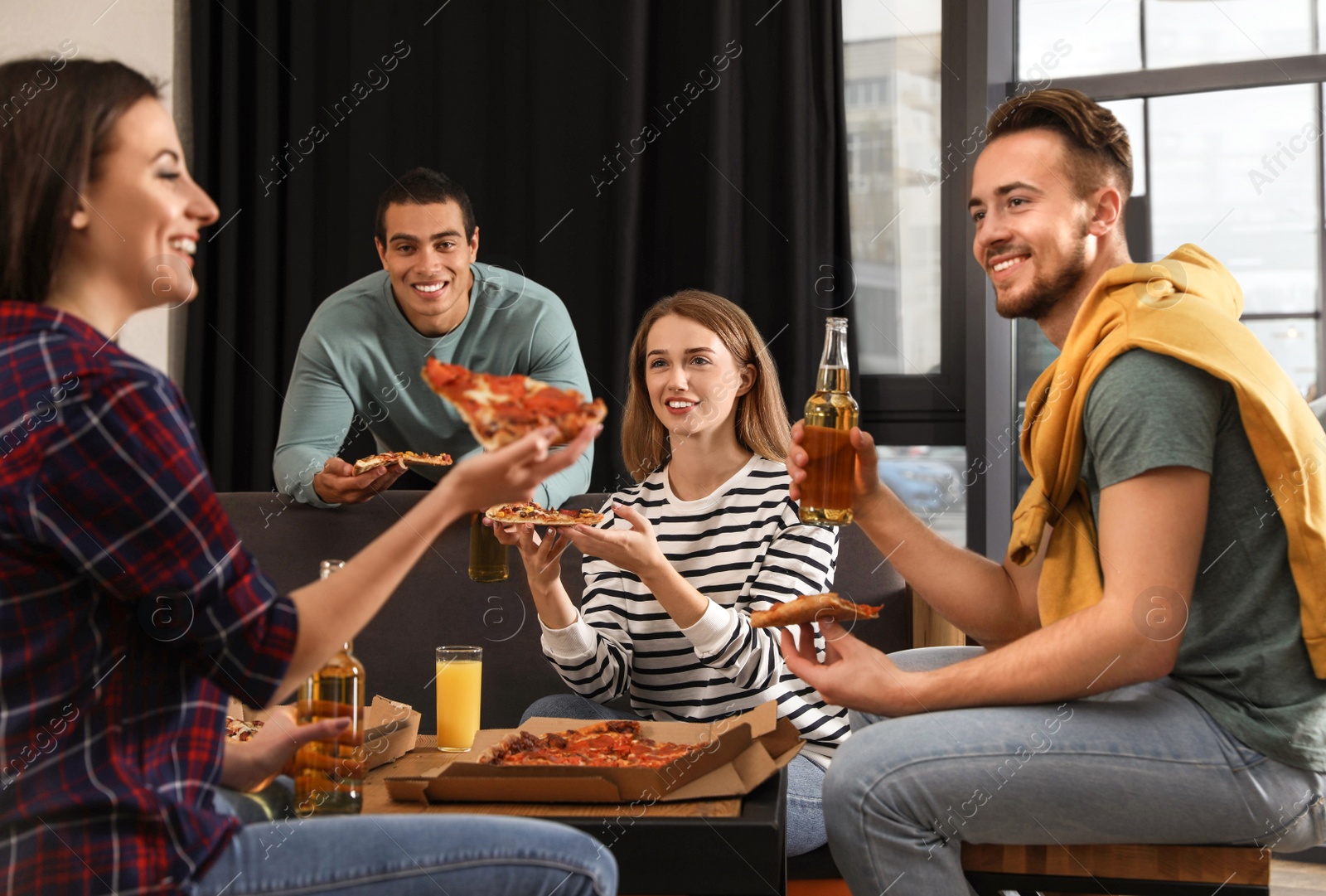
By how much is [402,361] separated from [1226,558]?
2.32 m

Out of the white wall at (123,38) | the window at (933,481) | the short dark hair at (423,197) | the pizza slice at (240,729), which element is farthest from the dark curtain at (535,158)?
the pizza slice at (240,729)

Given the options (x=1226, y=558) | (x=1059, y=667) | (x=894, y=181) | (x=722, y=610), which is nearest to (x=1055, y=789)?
(x=1059, y=667)

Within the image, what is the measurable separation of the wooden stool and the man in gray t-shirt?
0.09 ft

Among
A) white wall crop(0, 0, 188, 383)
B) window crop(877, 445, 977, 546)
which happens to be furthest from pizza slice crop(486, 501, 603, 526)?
white wall crop(0, 0, 188, 383)

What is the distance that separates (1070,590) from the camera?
1.50m

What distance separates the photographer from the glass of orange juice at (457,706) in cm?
175

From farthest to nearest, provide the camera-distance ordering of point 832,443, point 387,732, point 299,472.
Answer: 1. point 299,472
2. point 832,443
3. point 387,732

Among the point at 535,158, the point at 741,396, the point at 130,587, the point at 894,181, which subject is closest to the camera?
the point at 130,587

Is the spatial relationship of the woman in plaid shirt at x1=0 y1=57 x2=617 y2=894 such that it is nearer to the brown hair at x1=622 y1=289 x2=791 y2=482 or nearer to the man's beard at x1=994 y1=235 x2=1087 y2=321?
the man's beard at x1=994 y1=235 x2=1087 y2=321

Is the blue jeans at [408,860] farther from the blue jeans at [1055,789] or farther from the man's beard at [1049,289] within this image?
the man's beard at [1049,289]

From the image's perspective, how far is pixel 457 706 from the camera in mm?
1753

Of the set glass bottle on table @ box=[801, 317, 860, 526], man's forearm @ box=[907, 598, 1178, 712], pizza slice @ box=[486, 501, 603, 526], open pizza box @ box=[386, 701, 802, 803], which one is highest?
glass bottle on table @ box=[801, 317, 860, 526]

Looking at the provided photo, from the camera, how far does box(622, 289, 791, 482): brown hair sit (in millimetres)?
2328

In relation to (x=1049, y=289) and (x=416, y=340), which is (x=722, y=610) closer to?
(x=1049, y=289)
